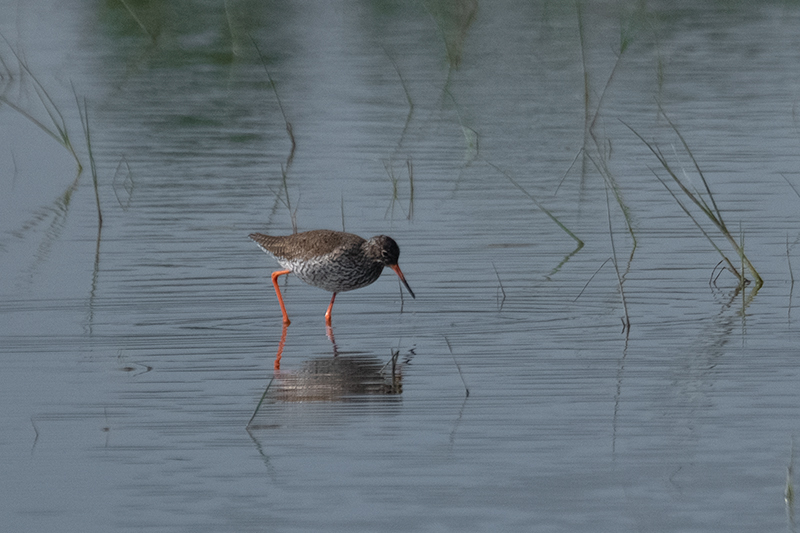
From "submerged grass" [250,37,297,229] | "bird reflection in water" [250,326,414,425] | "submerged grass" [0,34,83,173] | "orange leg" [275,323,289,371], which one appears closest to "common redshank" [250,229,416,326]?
"orange leg" [275,323,289,371]

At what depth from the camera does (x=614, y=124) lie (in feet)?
55.6

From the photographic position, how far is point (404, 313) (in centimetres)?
984

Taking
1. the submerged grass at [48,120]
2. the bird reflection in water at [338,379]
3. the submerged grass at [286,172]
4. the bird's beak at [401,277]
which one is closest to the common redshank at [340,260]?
the bird's beak at [401,277]

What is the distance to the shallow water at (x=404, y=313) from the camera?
6.25 m

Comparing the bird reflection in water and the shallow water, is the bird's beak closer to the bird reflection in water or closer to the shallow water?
→ the shallow water

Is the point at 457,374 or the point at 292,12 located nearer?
the point at 457,374

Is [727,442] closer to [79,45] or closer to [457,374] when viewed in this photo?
[457,374]

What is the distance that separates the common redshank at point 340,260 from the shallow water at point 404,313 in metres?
0.28

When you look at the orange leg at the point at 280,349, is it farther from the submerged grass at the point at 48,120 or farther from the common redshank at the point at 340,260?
the submerged grass at the point at 48,120

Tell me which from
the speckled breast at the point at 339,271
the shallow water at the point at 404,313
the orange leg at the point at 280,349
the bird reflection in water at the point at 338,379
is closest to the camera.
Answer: the shallow water at the point at 404,313

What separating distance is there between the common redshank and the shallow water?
276 mm

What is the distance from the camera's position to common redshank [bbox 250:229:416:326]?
32.1ft

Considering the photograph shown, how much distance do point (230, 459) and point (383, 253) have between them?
341 centimetres

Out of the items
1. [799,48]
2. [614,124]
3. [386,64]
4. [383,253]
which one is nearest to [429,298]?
[383,253]
